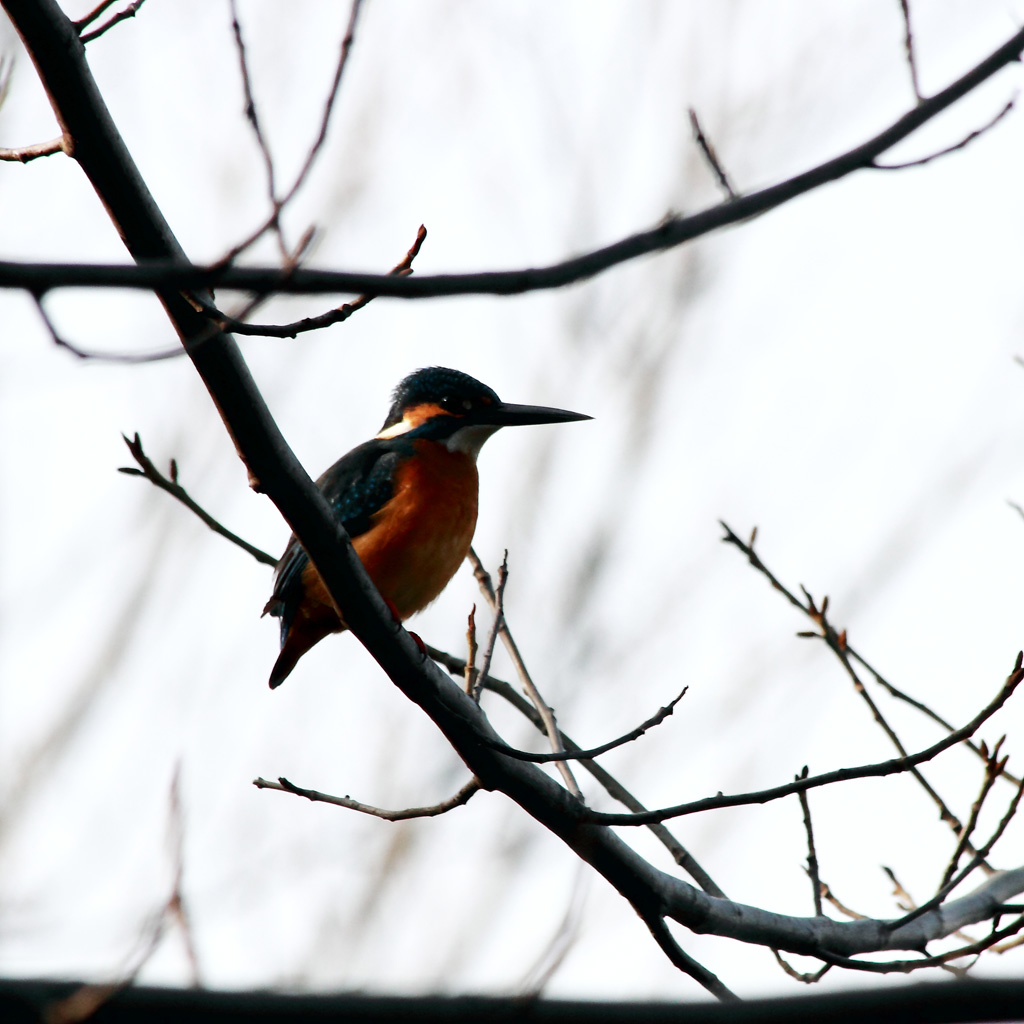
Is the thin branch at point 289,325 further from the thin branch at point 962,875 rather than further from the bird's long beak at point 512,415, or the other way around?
the bird's long beak at point 512,415

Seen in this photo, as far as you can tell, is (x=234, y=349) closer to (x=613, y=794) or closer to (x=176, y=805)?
(x=176, y=805)

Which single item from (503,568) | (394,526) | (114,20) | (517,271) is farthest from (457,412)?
(517,271)

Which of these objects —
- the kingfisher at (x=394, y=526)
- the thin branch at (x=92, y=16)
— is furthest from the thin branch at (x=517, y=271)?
the kingfisher at (x=394, y=526)

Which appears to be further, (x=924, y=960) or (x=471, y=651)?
(x=471, y=651)

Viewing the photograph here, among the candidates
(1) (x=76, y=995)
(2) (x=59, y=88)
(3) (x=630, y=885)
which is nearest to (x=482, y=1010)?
(1) (x=76, y=995)

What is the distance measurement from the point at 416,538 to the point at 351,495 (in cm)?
41

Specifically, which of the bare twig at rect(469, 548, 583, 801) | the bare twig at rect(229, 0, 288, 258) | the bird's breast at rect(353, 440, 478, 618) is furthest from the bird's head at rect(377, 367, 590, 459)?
the bare twig at rect(229, 0, 288, 258)

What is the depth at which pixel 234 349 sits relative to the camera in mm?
2496

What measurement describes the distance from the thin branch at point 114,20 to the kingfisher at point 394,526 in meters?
2.13

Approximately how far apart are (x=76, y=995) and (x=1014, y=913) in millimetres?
2696

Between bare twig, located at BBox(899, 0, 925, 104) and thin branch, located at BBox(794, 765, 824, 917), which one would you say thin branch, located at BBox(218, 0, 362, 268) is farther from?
thin branch, located at BBox(794, 765, 824, 917)

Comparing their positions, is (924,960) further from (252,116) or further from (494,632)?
(252,116)

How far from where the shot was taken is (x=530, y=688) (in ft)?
12.6

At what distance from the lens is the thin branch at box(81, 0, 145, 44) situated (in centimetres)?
263
